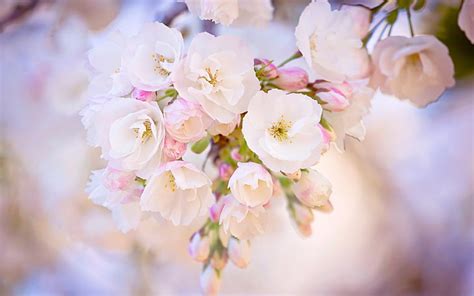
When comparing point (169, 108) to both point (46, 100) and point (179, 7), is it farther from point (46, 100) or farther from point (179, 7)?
point (46, 100)

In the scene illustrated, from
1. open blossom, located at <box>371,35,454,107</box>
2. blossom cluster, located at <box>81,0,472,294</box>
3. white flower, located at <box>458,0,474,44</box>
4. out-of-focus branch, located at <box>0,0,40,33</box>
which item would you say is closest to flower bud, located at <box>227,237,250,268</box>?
blossom cluster, located at <box>81,0,472,294</box>

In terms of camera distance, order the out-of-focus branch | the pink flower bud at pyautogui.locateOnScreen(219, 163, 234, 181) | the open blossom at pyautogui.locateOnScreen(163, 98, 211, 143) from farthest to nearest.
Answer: the out-of-focus branch
the pink flower bud at pyautogui.locateOnScreen(219, 163, 234, 181)
the open blossom at pyautogui.locateOnScreen(163, 98, 211, 143)

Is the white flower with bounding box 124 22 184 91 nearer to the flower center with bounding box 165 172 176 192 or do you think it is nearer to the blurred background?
the flower center with bounding box 165 172 176 192

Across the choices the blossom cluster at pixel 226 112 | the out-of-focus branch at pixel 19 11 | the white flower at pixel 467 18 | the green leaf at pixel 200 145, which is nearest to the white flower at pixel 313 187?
the blossom cluster at pixel 226 112

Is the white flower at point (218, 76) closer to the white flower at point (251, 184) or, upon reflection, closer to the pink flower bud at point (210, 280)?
the white flower at point (251, 184)

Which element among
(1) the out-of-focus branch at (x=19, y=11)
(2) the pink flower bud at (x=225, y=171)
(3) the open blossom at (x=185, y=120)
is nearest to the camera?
(3) the open blossom at (x=185, y=120)

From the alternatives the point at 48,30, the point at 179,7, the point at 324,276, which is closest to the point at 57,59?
the point at 48,30

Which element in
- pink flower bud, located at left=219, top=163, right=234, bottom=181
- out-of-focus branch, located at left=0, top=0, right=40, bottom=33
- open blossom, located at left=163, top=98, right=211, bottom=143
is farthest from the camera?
out-of-focus branch, located at left=0, top=0, right=40, bottom=33
